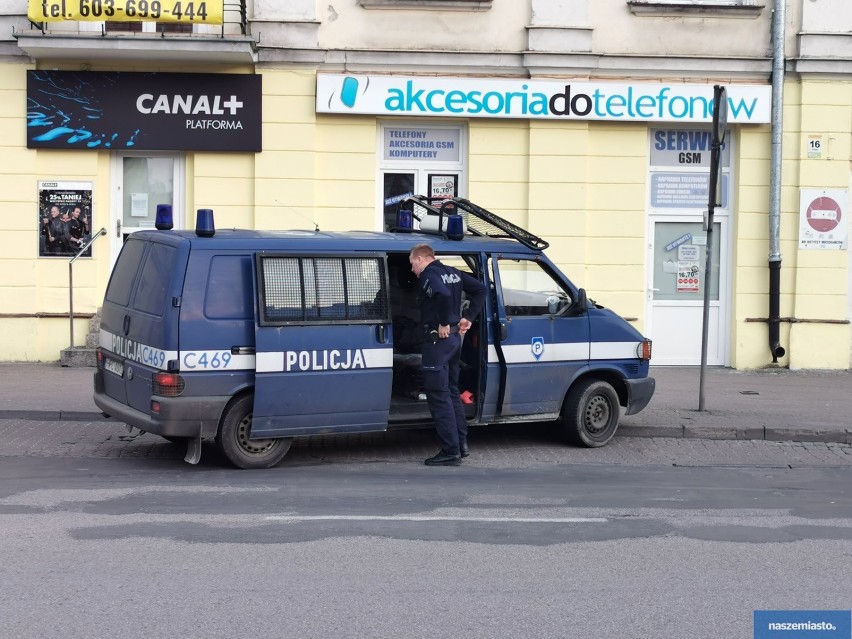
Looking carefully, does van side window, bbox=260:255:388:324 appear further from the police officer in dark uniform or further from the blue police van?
the police officer in dark uniform

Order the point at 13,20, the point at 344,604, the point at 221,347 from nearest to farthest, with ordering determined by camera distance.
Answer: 1. the point at 344,604
2. the point at 221,347
3. the point at 13,20

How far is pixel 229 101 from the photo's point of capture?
15.1 m

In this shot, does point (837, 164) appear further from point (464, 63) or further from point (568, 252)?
point (464, 63)

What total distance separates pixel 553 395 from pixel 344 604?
189 inches

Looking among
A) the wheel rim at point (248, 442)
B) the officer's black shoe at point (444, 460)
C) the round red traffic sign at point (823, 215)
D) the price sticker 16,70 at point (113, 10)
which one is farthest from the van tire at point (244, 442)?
the round red traffic sign at point (823, 215)

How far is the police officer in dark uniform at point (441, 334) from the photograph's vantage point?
9039mm

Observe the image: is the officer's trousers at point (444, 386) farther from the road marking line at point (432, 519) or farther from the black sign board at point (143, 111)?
the black sign board at point (143, 111)

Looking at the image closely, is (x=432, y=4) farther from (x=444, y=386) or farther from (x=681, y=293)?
(x=444, y=386)

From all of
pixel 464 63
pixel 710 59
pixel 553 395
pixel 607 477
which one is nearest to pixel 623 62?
pixel 710 59

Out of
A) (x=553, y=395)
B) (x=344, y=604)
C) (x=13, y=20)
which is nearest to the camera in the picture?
(x=344, y=604)

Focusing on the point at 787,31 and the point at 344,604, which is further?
Result: the point at 787,31

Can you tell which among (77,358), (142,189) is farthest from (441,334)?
(142,189)

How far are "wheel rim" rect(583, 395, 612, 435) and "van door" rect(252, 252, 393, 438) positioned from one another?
2.04 m

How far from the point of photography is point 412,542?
680 cm
